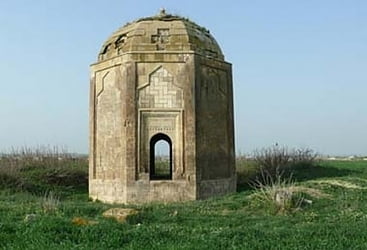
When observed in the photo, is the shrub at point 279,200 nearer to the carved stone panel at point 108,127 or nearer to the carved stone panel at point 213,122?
the carved stone panel at point 213,122

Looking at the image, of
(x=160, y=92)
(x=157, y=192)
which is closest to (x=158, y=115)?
(x=160, y=92)

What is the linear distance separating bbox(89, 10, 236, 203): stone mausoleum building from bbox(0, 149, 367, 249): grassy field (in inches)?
103

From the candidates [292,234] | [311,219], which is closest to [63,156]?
[311,219]

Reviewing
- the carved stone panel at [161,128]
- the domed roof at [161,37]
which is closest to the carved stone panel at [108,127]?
the carved stone panel at [161,128]

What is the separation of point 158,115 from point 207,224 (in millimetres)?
7876

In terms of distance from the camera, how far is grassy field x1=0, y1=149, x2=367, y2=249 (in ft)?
26.1

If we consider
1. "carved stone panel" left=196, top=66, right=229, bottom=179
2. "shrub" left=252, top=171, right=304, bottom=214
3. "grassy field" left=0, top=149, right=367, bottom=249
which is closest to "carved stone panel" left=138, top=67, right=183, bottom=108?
"carved stone panel" left=196, top=66, right=229, bottom=179

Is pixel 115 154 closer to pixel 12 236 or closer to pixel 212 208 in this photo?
pixel 212 208

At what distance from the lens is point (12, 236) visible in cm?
848

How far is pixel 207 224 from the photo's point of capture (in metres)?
11.1

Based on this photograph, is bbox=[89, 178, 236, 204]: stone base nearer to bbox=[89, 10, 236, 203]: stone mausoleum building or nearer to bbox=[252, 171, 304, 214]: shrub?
bbox=[89, 10, 236, 203]: stone mausoleum building

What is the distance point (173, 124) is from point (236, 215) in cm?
627

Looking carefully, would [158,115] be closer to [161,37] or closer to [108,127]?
[108,127]

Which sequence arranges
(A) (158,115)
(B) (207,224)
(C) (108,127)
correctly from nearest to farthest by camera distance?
(B) (207,224), (A) (158,115), (C) (108,127)
